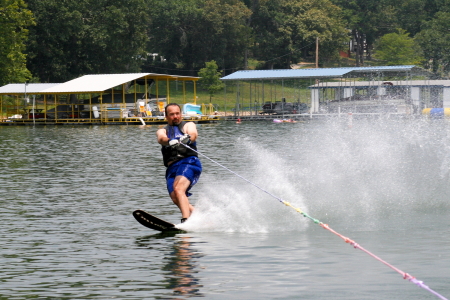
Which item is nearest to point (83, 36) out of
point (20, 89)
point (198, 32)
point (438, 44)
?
point (198, 32)

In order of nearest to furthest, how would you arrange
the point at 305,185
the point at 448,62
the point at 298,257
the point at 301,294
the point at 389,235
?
the point at 301,294, the point at 298,257, the point at 389,235, the point at 305,185, the point at 448,62

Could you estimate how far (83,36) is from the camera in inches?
3590

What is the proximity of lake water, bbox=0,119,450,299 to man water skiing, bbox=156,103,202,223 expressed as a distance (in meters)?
0.82

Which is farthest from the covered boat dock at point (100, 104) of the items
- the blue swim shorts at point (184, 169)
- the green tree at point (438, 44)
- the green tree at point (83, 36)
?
the blue swim shorts at point (184, 169)

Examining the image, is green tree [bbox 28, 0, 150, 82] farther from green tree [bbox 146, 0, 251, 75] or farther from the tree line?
green tree [bbox 146, 0, 251, 75]

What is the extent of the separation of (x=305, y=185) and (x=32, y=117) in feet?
178

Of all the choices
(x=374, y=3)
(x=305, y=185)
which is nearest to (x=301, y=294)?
(x=305, y=185)

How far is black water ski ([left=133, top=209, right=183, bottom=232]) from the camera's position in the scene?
12.9 metres

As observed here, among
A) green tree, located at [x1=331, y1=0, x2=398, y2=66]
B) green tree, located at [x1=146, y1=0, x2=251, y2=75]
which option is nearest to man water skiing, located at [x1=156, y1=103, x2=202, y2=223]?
green tree, located at [x1=146, y1=0, x2=251, y2=75]

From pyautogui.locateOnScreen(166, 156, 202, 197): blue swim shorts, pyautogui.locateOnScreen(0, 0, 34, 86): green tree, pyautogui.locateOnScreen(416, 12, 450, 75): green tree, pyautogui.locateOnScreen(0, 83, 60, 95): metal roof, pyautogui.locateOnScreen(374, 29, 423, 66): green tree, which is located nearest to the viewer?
pyautogui.locateOnScreen(166, 156, 202, 197): blue swim shorts

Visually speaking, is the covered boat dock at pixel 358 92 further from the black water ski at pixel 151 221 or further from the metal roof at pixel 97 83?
the black water ski at pixel 151 221

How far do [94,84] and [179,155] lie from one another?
56491 millimetres

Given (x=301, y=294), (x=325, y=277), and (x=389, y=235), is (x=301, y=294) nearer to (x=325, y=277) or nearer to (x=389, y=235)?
(x=325, y=277)

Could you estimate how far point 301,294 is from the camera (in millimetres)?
8859
